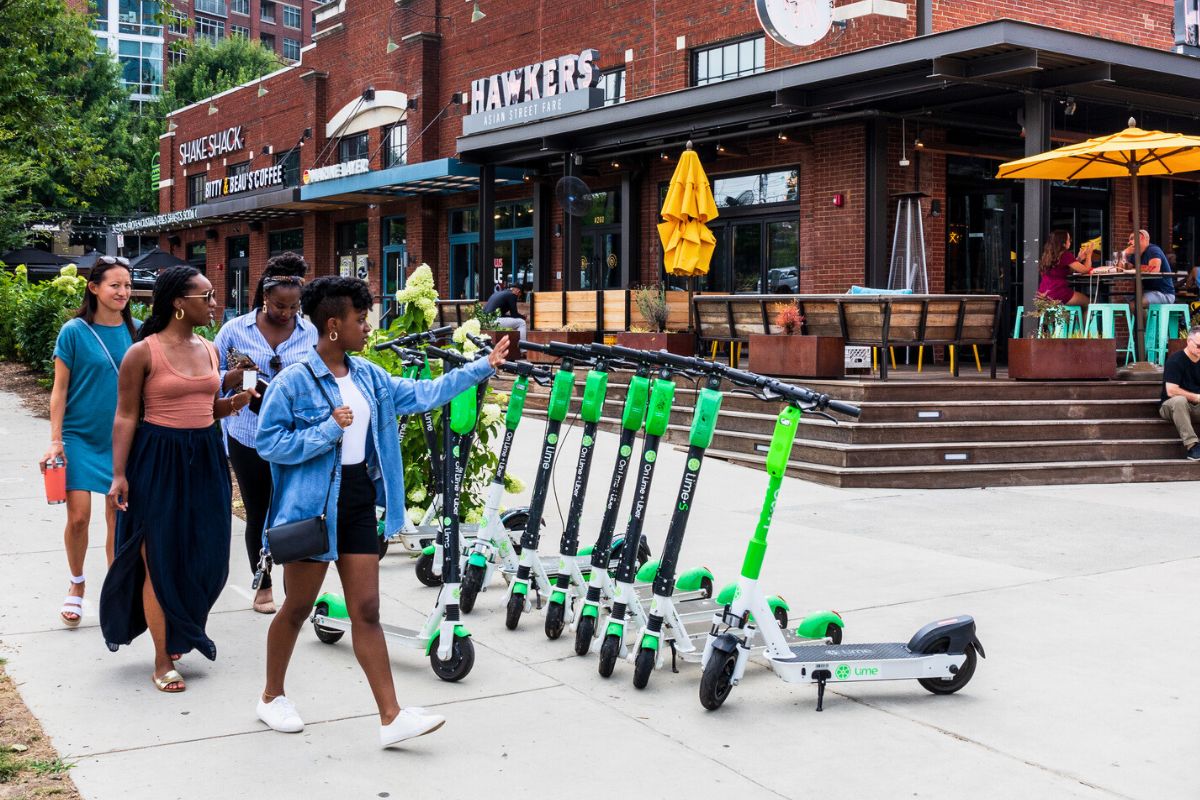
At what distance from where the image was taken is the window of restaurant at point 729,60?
18.7 m

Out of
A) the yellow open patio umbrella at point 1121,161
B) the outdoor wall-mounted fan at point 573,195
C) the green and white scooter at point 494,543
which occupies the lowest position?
the green and white scooter at point 494,543

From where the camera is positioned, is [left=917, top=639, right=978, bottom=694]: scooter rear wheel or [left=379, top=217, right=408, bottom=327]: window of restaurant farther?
[left=379, top=217, right=408, bottom=327]: window of restaurant

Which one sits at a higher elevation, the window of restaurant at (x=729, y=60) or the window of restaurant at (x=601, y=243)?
the window of restaurant at (x=729, y=60)

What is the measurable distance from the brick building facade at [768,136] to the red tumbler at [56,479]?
34.5 feet

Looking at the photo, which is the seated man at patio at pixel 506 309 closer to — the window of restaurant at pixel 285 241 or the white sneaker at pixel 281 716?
the white sneaker at pixel 281 716

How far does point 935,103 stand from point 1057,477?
643cm

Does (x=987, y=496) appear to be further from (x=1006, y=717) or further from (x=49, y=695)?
(x=49, y=695)

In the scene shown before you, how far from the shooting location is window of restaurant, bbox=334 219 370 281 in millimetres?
30594

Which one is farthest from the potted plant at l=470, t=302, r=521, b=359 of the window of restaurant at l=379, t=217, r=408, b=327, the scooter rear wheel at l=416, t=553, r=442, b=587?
the window of restaurant at l=379, t=217, r=408, b=327

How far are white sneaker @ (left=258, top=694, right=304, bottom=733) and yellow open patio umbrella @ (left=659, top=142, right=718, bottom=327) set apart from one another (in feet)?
38.0

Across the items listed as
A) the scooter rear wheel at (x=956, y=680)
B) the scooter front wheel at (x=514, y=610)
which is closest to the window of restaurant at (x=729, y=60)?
the scooter front wheel at (x=514, y=610)

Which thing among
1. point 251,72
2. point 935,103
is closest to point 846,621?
point 935,103

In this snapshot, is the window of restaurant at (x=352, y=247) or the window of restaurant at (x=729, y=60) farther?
the window of restaurant at (x=352, y=247)

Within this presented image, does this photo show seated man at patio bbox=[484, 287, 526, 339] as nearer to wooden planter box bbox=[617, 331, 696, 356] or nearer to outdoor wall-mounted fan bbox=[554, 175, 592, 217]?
outdoor wall-mounted fan bbox=[554, 175, 592, 217]
